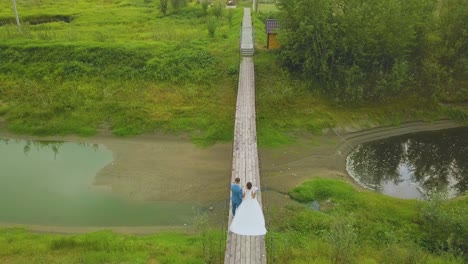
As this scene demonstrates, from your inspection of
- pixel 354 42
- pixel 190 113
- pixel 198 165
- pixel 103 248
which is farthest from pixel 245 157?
pixel 354 42

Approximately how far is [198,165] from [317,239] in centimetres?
823

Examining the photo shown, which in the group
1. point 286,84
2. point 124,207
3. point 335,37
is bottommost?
point 124,207

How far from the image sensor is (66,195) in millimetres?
20594

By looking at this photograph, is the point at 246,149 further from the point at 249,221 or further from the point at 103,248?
the point at 103,248

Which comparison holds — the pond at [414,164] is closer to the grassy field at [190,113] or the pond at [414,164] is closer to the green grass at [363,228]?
the grassy field at [190,113]

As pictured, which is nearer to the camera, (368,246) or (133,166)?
(368,246)

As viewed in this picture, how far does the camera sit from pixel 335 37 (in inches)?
1065

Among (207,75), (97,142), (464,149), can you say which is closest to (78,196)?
(97,142)

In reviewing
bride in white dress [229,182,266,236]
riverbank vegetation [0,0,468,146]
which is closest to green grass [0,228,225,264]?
bride in white dress [229,182,266,236]

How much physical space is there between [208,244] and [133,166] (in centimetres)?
860

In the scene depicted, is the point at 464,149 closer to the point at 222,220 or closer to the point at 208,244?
the point at 222,220

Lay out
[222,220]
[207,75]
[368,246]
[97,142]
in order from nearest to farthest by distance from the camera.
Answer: [368,246] → [222,220] → [97,142] → [207,75]

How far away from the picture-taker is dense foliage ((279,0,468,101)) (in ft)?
86.7

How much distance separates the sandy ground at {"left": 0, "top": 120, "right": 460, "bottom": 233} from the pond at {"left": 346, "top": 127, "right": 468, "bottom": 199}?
83 cm
